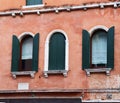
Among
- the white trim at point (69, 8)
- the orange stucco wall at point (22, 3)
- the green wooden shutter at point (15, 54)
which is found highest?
the orange stucco wall at point (22, 3)

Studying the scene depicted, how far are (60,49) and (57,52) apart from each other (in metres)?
0.19

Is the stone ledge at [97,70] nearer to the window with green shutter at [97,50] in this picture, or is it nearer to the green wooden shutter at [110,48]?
the window with green shutter at [97,50]

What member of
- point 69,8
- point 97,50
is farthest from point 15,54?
point 97,50

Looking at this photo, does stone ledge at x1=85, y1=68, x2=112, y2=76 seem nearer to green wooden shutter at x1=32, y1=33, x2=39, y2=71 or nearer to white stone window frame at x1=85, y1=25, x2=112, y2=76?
white stone window frame at x1=85, y1=25, x2=112, y2=76

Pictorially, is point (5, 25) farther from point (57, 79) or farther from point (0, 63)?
point (57, 79)

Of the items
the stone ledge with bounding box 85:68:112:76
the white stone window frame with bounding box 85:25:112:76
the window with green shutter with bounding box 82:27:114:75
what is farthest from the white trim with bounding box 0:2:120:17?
the stone ledge with bounding box 85:68:112:76

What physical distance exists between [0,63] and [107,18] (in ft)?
17.5

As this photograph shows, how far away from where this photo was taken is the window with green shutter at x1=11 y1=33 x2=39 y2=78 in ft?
69.7

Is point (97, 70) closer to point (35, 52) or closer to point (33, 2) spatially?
point (35, 52)

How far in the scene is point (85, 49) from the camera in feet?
66.6

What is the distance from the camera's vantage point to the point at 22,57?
2177 centimetres

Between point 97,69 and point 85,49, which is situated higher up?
point 85,49

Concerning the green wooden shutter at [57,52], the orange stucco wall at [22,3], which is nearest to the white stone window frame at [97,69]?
the orange stucco wall at [22,3]

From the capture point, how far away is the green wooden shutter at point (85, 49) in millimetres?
20188
